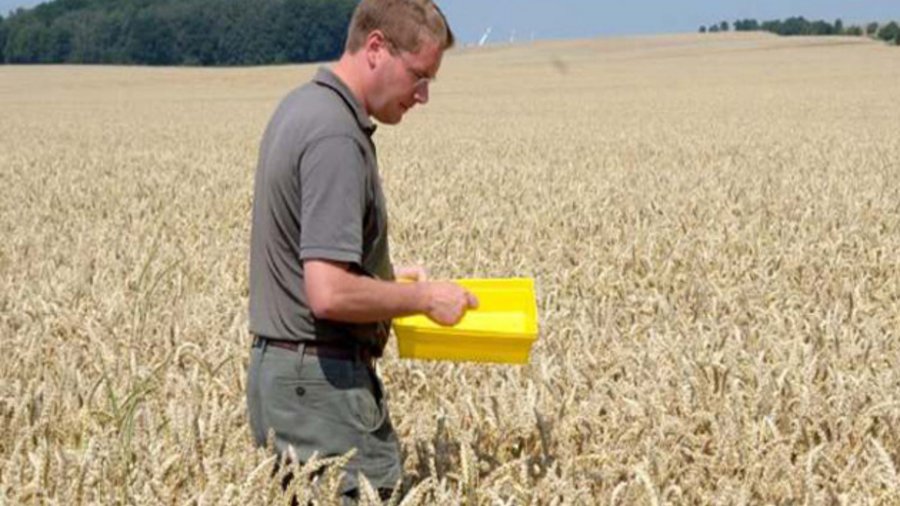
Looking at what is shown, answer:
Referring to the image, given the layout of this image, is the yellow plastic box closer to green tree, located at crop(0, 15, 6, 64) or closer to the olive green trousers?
the olive green trousers

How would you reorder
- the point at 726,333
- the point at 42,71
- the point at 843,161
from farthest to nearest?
the point at 42,71 < the point at 843,161 < the point at 726,333

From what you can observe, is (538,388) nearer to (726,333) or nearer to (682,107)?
(726,333)

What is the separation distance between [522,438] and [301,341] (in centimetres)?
111

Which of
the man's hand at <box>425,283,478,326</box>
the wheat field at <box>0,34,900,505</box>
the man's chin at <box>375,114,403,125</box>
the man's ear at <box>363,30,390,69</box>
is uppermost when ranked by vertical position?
the man's ear at <box>363,30,390,69</box>

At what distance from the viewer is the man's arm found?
282 cm

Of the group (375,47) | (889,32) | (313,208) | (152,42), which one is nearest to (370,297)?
(313,208)

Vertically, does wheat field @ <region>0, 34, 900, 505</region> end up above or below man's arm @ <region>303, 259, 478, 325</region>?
below

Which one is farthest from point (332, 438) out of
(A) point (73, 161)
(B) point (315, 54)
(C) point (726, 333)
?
(B) point (315, 54)

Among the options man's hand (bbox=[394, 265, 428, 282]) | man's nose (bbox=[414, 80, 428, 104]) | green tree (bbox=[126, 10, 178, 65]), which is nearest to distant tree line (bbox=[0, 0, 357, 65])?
green tree (bbox=[126, 10, 178, 65])

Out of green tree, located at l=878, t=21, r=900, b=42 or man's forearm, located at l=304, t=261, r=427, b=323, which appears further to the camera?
green tree, located at l=878, t=21, r=900, b=42

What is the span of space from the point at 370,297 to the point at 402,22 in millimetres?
584

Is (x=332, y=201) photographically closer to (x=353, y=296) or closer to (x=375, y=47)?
(x=353, y=296)

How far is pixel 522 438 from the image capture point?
3.94m

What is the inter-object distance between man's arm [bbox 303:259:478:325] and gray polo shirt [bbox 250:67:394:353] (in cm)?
4
